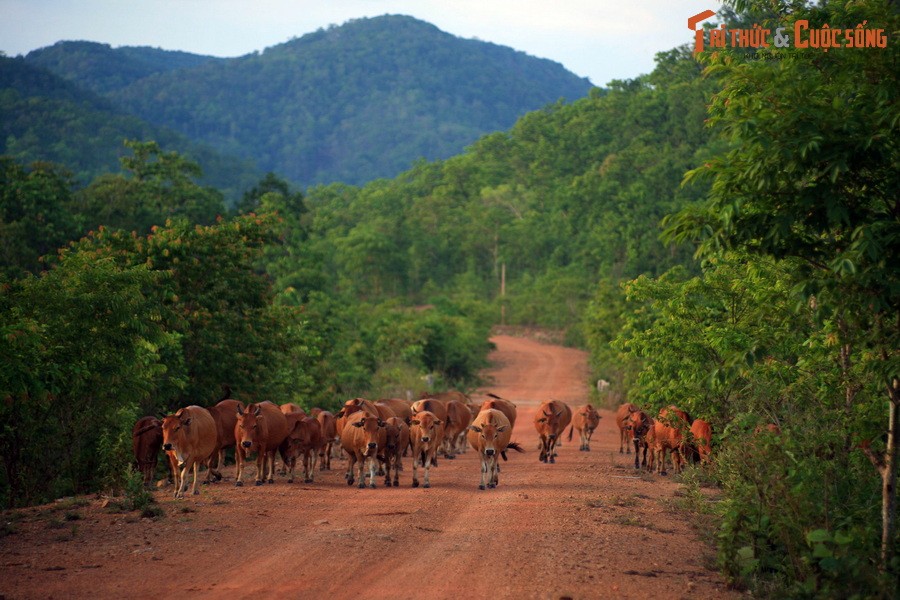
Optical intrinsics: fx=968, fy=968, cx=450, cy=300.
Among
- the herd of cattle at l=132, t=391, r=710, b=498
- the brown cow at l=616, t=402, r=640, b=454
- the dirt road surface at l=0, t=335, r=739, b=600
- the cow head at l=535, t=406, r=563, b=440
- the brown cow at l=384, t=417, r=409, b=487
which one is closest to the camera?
the dirt road surface at l=0, t=335, r=739, b=600

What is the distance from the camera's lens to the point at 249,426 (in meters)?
16.5

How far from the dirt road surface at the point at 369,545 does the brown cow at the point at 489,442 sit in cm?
35

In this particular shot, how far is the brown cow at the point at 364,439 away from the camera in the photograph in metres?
16.7

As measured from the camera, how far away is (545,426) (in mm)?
21172

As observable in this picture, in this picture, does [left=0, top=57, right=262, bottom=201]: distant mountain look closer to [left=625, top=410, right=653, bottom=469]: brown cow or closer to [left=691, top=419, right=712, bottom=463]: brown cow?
[left=625, top=410, right=653, bottom=469]: brown cow

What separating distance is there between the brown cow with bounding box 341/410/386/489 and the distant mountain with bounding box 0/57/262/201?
7297cm

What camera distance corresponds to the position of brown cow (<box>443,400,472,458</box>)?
21453 mm

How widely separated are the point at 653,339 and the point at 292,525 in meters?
9.11

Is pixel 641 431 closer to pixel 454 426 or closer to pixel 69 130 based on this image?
pixel 454 426

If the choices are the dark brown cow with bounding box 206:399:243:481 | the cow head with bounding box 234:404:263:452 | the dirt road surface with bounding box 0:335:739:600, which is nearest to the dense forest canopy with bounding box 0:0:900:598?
the dirt road surface with bounding box 0:335:739:600

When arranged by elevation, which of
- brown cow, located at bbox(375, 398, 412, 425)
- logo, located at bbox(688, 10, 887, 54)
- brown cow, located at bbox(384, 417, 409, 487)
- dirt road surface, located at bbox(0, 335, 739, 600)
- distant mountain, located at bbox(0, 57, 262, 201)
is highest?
distant mountain, located at bbox(0, 57, 262, 201)

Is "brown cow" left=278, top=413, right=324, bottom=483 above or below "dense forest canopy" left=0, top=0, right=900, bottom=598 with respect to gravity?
below

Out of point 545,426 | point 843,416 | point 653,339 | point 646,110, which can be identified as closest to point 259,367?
point 545,426

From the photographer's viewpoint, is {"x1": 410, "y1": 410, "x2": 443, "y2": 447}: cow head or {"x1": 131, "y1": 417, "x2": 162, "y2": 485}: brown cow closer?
{"x1": 131, "y1": 417, "x2": 162, "y2": 485}: brown cow
